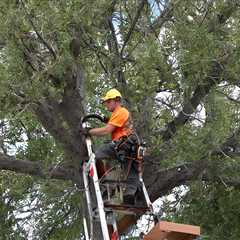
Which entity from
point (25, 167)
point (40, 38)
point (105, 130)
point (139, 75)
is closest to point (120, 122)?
point (105, 130)

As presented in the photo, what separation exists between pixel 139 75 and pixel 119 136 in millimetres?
930

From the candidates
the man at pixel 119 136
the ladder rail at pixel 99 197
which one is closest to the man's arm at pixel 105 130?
the man at pixel 119 136

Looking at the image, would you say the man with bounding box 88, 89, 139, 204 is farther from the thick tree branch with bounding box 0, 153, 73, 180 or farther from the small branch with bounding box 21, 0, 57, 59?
the thick tree branch with bounding box 0, 153, 73, 180

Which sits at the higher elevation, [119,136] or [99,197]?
[119,136]

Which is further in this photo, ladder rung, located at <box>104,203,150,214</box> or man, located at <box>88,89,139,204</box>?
man, located at <box>88,89,139,204</box>

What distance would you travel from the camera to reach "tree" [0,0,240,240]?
24.9ft

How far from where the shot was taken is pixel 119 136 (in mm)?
7309

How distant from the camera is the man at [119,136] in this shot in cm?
712

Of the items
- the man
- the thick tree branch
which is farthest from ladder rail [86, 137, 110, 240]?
the thick tree branch

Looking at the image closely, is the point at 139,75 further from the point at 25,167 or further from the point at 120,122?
the point at 25,167

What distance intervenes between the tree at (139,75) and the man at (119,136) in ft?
2.02

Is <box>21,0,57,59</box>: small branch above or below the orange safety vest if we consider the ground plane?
above

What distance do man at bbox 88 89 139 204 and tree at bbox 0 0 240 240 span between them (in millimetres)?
616

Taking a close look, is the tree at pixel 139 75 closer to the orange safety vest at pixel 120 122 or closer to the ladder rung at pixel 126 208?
the orange safety vest at pixel 120 122
